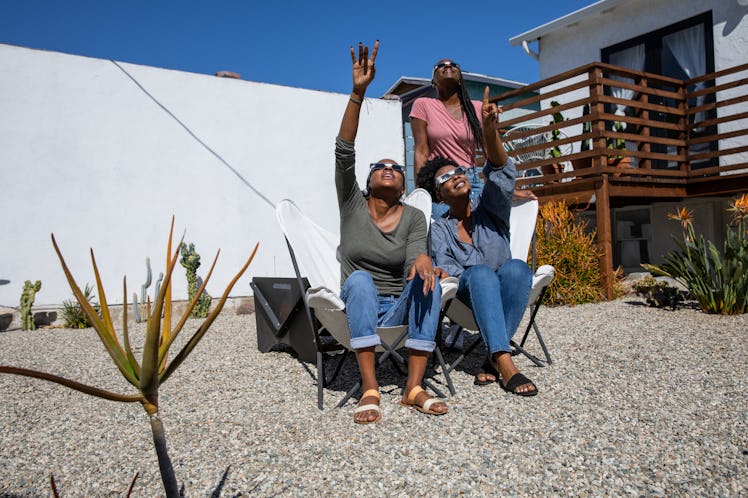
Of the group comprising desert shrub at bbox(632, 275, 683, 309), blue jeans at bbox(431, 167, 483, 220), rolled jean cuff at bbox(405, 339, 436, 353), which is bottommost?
desert shrub at bbox(632, 275, 683, 309)

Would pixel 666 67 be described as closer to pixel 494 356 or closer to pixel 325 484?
pixel 494 356

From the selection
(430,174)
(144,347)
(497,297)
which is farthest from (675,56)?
(144,347)

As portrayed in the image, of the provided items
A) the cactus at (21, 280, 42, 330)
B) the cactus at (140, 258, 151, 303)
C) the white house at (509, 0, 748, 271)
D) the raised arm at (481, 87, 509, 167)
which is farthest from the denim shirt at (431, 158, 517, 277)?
the white house at (509, 0, 748, 271)

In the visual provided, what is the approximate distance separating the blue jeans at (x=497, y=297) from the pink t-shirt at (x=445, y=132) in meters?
0.99

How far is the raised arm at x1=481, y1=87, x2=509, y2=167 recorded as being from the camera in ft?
8.82

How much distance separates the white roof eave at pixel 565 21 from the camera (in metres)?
8.70

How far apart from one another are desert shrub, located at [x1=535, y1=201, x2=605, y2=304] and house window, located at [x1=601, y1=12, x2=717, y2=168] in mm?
3260

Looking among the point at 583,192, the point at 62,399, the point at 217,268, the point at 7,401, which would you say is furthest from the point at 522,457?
the point at 217,268

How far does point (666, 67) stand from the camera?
332 inches

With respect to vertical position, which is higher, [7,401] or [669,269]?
[669,269]

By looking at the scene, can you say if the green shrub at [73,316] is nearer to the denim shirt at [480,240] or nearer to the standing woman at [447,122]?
the standing woman at [447,122]

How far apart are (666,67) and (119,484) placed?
9.08 metres

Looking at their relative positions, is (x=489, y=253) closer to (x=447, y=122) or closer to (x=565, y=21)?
(x=447, y=122)

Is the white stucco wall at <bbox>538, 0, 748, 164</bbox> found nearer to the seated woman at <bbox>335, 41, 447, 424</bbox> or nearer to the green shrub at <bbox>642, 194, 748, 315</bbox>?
the green shrub at <bbox>642, 194, 748, 315</bbox>
